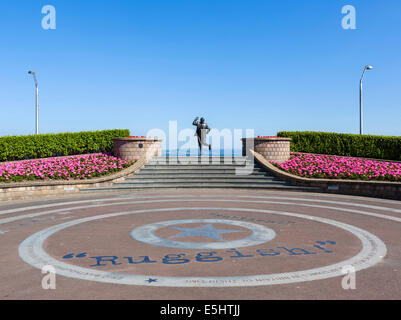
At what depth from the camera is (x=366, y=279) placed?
4.68 metres

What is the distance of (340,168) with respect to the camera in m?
16.7

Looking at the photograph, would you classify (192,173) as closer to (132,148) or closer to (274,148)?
(132,148)

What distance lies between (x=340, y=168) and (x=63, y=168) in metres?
14.3

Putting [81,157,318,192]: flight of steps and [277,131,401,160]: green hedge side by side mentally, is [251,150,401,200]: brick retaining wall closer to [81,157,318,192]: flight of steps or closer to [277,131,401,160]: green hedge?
[81,157,318,192]: flight of steps

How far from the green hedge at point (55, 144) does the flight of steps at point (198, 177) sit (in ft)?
15.0

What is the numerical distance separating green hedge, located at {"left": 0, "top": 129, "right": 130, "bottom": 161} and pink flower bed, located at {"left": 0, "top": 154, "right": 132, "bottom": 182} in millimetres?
1722

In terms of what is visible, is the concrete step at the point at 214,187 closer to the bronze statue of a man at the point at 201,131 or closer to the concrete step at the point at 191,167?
the concrete step at the point at 191,167

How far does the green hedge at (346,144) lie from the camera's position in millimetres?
19500

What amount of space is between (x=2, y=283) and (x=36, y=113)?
74.8ft

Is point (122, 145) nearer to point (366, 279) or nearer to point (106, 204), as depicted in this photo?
point (106, 204)

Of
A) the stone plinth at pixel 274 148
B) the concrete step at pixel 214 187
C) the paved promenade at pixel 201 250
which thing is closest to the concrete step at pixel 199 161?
the stone plinth at pixel 274 148
